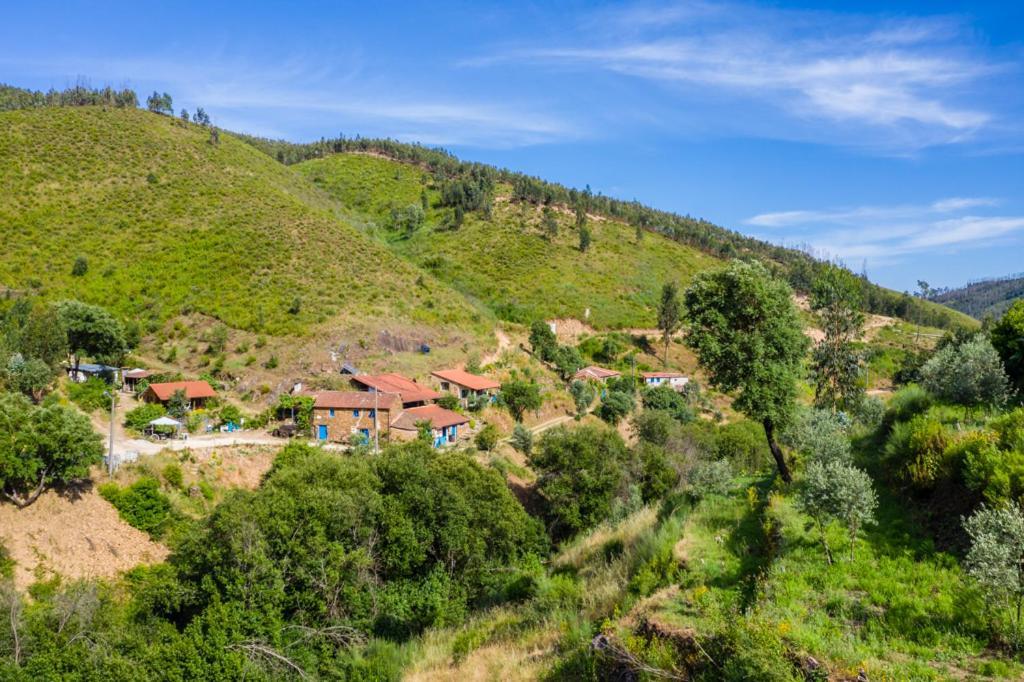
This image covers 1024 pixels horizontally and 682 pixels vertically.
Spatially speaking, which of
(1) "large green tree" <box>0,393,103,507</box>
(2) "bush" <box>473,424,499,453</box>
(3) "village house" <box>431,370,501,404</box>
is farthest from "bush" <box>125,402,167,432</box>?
(3) "village house" <box>431,370,501,404</box>

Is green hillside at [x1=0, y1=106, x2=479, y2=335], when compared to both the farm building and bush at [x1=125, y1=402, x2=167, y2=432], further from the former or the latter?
bush at [x1=125, y1=402, x2=167, y2=432]

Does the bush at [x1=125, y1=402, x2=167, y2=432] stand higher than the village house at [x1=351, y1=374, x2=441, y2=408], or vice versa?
the village house at [x1=351, y1=374, x2=441, y2=408]

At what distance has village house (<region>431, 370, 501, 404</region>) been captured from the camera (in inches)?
1617

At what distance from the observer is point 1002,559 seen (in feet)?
17.4

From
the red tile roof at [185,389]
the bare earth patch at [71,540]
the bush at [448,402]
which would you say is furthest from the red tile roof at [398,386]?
the bare earth patch at [71,540]

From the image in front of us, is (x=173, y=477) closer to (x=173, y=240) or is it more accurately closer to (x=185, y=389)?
(x=185, y=389)

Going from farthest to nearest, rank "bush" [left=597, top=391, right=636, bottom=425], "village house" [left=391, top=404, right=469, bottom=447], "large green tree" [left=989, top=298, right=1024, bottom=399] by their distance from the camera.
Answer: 1. "bush" [left=597, top=391, right=636, bottom=425]
2. "village house" [left=391, top=404, right=469, bottom=447]
3. "large green tree" [left=989, top=298, right=1024, bottom=399]

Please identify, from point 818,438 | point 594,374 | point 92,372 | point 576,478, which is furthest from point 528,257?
point 818,438

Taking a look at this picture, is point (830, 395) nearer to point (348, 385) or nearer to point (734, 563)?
point (734, 563)

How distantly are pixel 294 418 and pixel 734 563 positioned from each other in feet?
103

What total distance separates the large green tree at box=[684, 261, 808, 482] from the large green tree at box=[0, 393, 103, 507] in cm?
2133

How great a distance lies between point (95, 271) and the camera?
48500 millimetres

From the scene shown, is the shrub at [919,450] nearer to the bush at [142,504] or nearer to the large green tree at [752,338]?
the large green tree at [752,338]

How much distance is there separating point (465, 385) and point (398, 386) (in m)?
5.22
